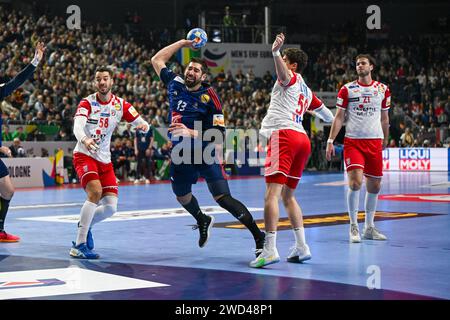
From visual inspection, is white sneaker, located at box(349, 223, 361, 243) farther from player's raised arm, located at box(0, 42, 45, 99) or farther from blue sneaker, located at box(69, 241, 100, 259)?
player's raised arm, located at box(0, 42, 45, 99)

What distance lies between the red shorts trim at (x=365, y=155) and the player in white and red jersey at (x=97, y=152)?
3.05 m

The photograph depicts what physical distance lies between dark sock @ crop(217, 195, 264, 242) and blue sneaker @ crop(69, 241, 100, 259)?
1609mm

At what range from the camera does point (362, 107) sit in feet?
36.7

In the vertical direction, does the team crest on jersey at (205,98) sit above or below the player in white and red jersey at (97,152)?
above

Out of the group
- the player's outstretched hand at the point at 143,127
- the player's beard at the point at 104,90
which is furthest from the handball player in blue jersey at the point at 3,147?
the player's outstretched hand at the point at 143,127

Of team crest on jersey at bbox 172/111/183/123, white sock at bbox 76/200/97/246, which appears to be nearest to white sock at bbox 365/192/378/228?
team crest on jersey at bbox 172/111/183/123

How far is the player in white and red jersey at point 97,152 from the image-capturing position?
946 cm

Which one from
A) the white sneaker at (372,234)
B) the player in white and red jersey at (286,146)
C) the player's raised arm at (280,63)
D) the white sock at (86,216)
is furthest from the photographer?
the white sneaker at (372,234)

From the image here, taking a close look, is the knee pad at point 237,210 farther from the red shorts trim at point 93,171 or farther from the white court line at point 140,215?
the white court line at point 140,215

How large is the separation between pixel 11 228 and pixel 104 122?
3.91 m

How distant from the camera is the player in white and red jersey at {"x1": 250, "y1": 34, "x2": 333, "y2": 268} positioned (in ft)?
28.2

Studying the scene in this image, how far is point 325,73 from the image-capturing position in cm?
4144

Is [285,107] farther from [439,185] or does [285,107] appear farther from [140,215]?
[439,185]
